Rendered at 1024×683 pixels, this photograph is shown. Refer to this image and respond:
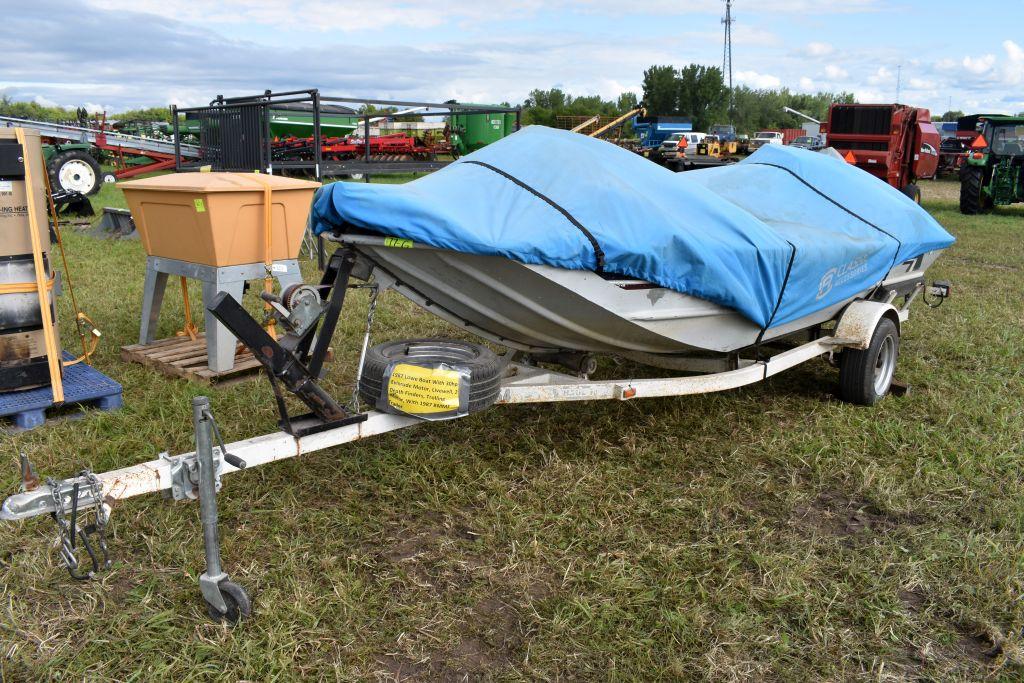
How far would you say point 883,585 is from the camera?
291cm

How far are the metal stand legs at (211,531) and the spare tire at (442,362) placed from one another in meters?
0.65

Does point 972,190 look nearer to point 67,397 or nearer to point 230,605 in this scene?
point 67,397

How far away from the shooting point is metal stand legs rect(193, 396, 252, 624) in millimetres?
2377

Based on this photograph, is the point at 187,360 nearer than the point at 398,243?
No

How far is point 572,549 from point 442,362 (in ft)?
2.93

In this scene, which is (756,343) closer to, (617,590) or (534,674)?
(617,590)

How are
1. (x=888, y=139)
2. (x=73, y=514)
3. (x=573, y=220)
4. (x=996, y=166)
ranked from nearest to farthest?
(x=73, y=514) → (x=573, y=220) → (x=996, y=166) → (x=888, y=139)

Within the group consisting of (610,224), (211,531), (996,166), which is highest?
(996,166)

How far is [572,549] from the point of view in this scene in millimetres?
3135

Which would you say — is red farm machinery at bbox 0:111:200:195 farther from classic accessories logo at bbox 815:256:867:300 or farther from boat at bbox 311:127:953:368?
classic accessories logo at bbox 815:256:867:300

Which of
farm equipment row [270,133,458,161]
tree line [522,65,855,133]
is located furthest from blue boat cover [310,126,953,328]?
tree line [522,65,855,133]

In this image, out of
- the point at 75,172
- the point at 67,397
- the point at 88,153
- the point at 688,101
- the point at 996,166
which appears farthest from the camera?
the point at 688,101

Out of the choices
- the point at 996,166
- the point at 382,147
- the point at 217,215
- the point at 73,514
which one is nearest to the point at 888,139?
the point at 996,166

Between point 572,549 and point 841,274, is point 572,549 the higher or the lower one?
the lower one
